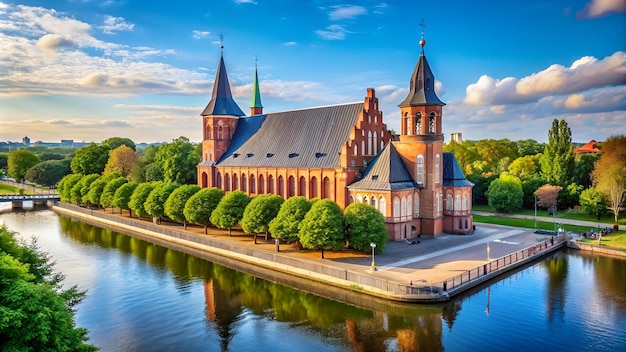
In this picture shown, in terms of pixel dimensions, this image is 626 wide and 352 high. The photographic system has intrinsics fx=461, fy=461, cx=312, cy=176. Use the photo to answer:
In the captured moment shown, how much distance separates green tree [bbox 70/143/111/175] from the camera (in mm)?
110500

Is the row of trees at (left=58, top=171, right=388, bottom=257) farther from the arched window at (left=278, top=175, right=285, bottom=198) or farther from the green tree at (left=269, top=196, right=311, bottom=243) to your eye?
the arched window at (left=278, top=175, right=285, bottom=198)

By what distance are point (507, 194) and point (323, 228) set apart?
4375 centimetres

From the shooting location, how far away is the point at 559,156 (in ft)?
261

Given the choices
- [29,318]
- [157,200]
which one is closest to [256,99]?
[157,200]

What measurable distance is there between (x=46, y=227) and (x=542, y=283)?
6904cm

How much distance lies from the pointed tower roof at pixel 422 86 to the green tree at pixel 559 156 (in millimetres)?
37417

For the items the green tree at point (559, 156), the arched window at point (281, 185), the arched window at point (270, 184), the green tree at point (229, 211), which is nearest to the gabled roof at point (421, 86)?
the arched window at point (281, 185)

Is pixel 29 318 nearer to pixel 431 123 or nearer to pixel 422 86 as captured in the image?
pixel 431 123

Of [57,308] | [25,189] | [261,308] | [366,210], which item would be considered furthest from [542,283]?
[25,189]

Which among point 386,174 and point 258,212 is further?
point 386,174

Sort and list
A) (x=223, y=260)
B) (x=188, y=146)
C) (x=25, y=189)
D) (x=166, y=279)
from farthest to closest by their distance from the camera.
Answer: (x=25, y=189), (x=188, y=146), (x=223, y=260), (x=166, y=279)

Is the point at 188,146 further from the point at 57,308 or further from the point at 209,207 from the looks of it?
the point at 57,308

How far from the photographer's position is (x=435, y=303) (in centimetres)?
3394

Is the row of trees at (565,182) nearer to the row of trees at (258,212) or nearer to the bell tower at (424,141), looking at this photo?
the bell tower at (424,141)
